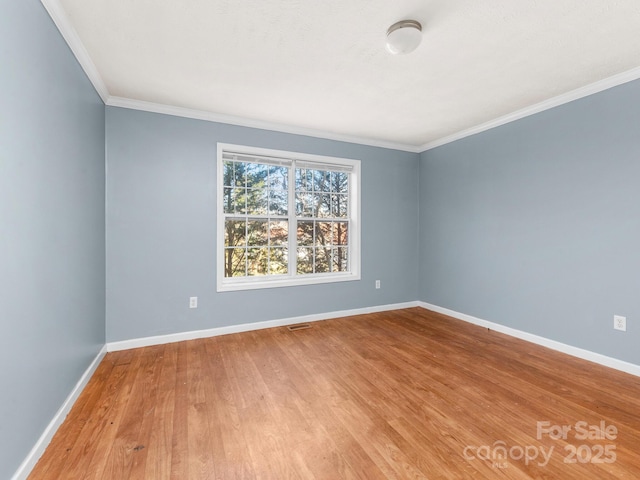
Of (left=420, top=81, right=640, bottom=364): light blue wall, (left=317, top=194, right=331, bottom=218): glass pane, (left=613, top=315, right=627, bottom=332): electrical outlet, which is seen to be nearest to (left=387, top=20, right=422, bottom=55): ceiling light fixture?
(left=420, top=81, right=640, bottom=364): light blue wall

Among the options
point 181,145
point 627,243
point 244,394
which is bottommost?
point 244,394

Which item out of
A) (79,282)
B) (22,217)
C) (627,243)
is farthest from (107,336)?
(627,243)

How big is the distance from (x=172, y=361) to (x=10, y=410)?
1443 millimetres

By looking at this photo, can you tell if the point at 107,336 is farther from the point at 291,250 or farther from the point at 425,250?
the point at 425,250

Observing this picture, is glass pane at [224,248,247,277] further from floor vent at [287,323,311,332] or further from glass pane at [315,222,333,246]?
glass pane at [315,222,333,246]

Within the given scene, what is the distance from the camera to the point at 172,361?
2.66 m

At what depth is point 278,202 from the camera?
3775mm

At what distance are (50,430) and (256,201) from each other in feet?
8.78

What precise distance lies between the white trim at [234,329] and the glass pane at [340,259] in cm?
62

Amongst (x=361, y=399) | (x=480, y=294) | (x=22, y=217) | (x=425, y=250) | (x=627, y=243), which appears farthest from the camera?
(x=425, y=250)

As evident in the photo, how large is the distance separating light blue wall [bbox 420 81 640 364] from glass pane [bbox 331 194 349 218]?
146cm

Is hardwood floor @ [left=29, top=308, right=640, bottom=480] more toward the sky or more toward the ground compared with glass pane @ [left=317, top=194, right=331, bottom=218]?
more toward the ground

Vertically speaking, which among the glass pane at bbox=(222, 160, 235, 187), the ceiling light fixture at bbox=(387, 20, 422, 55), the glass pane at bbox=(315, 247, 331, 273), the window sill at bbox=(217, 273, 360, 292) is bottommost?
the window sill at bbox=(217, 273, 360, 292)

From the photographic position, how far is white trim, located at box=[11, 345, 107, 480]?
136 centimetres
